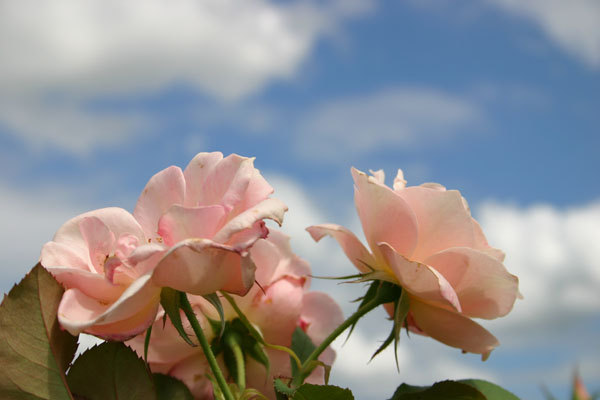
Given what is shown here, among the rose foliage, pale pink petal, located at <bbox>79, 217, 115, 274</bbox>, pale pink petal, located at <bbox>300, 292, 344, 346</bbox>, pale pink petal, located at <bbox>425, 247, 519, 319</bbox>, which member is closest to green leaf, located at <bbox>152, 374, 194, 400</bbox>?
the rose foliage

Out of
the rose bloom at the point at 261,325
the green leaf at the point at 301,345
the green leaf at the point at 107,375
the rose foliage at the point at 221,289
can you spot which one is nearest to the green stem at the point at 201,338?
the rose foliage at the point at 221,289

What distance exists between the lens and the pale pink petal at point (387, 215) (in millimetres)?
1088

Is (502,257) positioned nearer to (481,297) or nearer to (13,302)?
(481,297)

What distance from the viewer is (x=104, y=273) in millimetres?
899

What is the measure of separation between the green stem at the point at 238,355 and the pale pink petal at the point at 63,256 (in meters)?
0.33

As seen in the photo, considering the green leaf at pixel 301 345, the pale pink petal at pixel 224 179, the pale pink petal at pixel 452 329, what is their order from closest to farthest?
the pale pink petal at pixel 224 179 < the pale pink petal at pixel 452 329 < the green leaf at pixel 301 345

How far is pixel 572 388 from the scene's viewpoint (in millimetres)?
1627

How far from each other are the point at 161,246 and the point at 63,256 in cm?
20

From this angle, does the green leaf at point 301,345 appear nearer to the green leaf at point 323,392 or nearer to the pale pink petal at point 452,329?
the pale pink petal at point 452,329

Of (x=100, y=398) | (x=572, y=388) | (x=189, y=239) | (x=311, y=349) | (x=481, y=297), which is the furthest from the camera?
(x=572, y=388)

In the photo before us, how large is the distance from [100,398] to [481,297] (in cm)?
65

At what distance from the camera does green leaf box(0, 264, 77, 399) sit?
850 millimetres

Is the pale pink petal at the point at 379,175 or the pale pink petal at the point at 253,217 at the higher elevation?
the pale pink petal at the point at 379,175

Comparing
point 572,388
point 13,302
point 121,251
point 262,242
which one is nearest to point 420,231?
point 262,242
